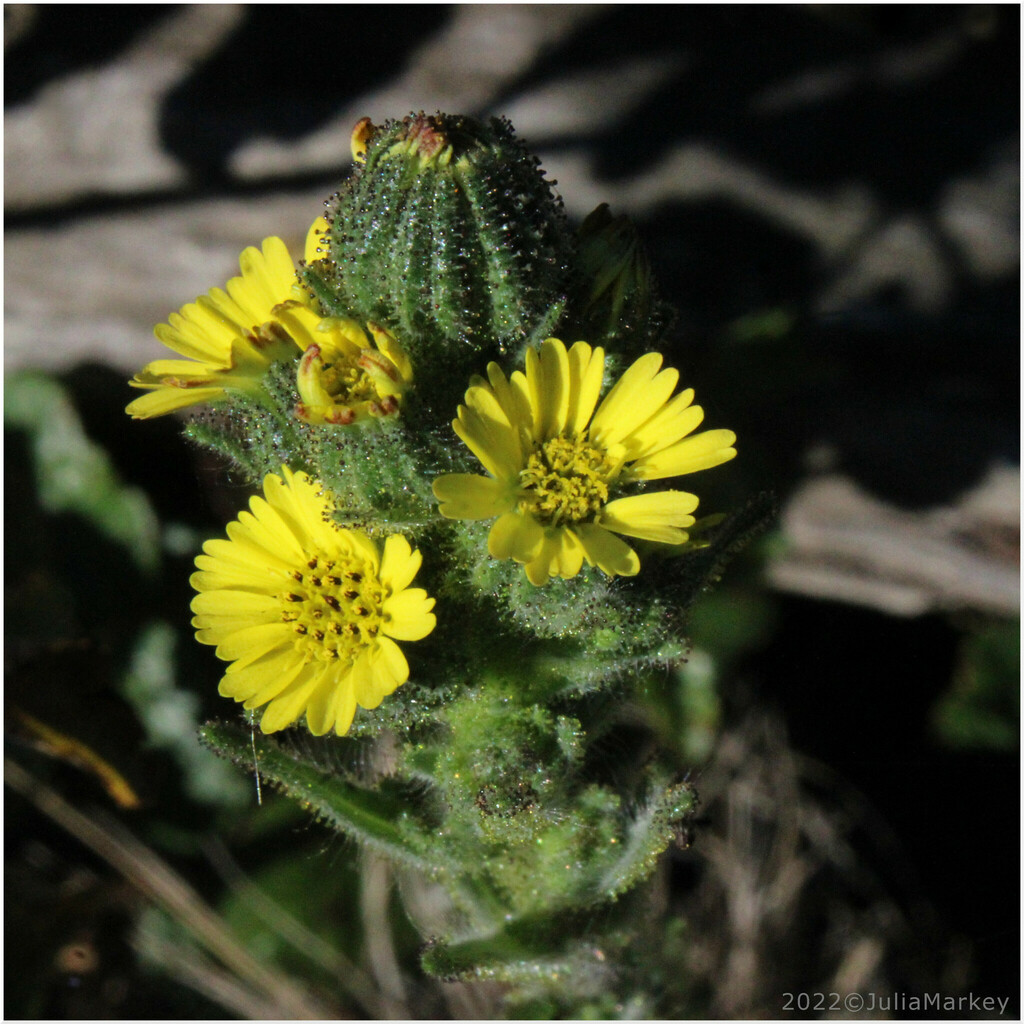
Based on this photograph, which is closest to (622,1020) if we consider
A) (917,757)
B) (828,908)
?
(828,908)

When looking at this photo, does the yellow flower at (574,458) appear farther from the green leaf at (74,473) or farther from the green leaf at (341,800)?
the green leaf at (74,473)

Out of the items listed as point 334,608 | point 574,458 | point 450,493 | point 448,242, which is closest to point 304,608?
point 334,608

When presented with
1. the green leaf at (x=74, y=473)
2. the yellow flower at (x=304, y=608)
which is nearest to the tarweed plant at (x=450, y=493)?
the yellow flower at (x=304, y=608)

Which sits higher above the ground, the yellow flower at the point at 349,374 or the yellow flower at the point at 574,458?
the yellow flower at the point at 349,374

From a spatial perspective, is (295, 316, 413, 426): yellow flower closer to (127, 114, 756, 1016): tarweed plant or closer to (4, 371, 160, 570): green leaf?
(127, 114, 756, 1016): tarweed plant

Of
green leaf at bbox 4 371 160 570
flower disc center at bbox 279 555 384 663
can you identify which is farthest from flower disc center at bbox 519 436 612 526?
green leaf at bbox 4 371 160 570

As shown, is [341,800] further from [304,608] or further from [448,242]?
[448,242]
